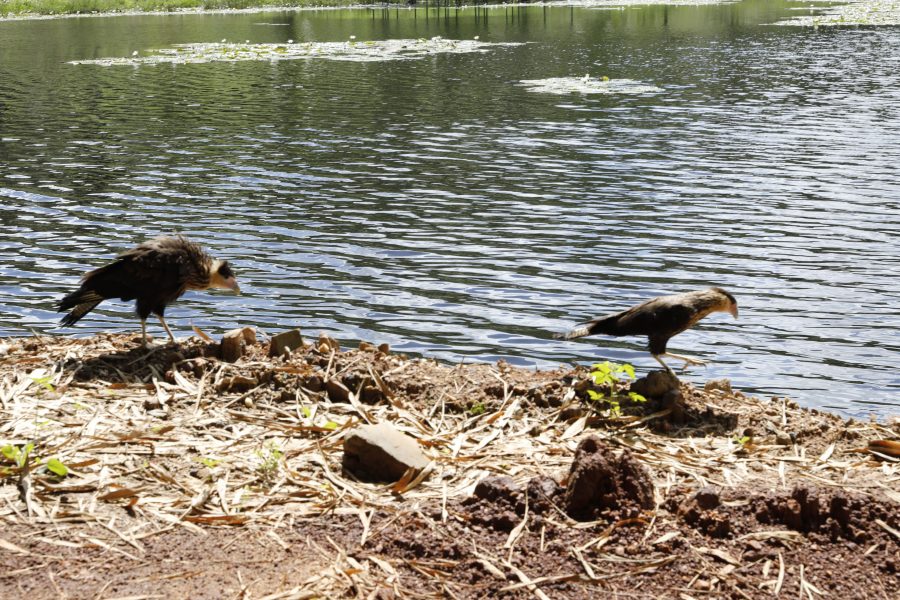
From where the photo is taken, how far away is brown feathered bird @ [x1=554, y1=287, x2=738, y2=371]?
8.40 m

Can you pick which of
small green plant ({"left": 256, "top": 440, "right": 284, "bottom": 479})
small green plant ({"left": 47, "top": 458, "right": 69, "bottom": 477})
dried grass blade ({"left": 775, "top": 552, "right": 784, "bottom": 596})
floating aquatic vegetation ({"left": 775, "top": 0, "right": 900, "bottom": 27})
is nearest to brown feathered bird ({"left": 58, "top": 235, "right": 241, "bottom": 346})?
small green plant ({"left": 47, "top": 458, "right": 69, "bottom": 477})

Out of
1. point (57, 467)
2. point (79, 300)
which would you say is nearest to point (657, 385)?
point (57, 467)

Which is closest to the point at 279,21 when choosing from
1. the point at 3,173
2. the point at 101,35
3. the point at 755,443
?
the point at 101,35

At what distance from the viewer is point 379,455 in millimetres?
5809

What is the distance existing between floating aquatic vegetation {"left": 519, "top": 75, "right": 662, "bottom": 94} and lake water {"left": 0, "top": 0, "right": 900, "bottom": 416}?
0.87 meters

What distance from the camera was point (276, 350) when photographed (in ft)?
27.5

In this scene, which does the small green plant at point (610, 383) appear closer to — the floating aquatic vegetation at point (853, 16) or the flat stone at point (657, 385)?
the flat stone at point (657, 385)

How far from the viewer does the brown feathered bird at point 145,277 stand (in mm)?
8945

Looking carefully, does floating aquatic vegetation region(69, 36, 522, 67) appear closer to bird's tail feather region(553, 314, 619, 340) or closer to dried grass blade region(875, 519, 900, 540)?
bird's tail feather region(553, 314, 619, 340)

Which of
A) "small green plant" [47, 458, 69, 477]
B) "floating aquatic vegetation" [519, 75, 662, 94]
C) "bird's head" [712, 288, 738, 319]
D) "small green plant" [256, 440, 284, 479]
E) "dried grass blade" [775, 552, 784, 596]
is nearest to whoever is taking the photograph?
"dried grass blade" [775, 552, 784, 596]

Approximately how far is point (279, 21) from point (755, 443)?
7026 cm

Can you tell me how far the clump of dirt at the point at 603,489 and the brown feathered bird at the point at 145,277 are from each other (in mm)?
4969

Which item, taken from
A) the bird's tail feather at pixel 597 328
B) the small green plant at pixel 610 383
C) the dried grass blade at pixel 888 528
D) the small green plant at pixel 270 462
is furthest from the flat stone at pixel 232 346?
the dried grass blade at pixel 888 528

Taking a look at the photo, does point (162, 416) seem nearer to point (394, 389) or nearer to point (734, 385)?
point (394, 389)
